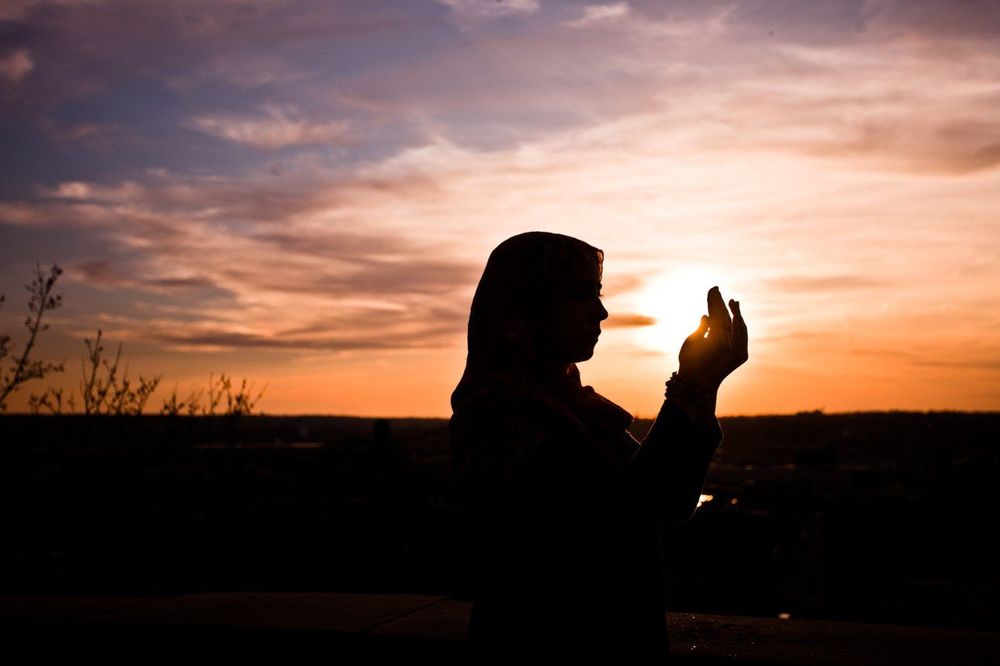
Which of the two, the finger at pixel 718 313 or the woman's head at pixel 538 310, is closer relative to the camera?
the finger at pixel 718 313

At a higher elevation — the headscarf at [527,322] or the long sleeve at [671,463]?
the headscarf at [527,322]

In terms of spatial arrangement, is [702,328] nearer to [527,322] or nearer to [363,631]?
[527,322]

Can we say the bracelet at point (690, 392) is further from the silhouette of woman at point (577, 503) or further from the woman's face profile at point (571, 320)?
the woman's face profile at point (571, 320)

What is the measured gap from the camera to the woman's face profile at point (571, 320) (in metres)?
2.59

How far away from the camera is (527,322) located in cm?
261

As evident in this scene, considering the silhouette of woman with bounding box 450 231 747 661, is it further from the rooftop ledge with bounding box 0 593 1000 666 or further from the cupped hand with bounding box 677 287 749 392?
the rooftop ledge with bounding box 0 593 1000 666

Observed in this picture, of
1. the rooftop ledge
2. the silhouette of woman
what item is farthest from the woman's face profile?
the rooftop ledge

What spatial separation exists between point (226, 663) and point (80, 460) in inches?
500

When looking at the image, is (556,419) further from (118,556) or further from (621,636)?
(118,556)

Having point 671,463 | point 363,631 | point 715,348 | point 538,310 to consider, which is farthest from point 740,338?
point 363,631

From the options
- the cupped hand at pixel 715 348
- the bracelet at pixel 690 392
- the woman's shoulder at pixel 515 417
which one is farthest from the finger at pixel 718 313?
the woman's shoulder at pixel 515 417

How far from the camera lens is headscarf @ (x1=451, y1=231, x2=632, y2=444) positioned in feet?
8.39

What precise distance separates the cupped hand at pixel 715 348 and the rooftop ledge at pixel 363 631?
1869 mm

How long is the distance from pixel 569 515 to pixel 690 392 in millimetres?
444
